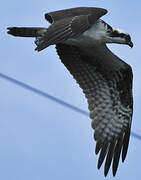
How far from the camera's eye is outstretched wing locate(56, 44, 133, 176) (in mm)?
11031

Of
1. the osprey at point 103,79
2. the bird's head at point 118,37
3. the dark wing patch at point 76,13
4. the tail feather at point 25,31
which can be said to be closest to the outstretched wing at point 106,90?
the osprey at point 103,79

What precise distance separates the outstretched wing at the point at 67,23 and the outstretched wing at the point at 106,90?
1.09 metres

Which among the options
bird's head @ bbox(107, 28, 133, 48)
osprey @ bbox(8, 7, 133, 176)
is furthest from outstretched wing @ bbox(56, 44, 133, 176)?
bird's head @ bbox(107, 28, 133, 48)

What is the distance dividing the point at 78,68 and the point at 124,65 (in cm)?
68

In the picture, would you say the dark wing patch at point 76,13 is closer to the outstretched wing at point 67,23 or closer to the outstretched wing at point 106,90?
the outstretched wing at point 67,23

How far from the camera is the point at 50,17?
33.9ft

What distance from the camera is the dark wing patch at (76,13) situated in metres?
9.84

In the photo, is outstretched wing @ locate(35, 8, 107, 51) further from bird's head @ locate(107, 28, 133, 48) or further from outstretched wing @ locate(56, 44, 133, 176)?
outstretched wing @ locate(56, 44, 133, 176)

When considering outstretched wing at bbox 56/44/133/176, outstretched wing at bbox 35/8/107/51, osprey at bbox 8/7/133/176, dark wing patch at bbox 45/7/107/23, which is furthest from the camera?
outstretched wing at bbox 56/44/133/176

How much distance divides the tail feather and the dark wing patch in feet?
1.29

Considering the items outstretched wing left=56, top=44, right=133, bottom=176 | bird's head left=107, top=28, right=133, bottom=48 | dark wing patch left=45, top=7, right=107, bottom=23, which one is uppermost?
dark wing patch left=45, top=7, right=107, bottom=23

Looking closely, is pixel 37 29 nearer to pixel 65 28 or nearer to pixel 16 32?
pixel 16 32

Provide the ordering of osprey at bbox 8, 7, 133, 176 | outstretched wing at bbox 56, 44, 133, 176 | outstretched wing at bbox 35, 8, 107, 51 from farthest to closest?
outstretched wing at bbox 56, 44, 133, 176
osprey at bbox 8, 7, 133, 176
outstretched wing at bbox 35, 8, 107, 51

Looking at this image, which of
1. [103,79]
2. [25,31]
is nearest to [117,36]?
[103,79]
